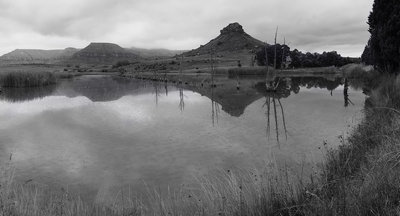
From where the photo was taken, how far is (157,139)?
57.9ft

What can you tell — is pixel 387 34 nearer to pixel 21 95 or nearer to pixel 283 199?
pixel 283 199

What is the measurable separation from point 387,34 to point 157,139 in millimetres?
22926

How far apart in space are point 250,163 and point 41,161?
8.64 m

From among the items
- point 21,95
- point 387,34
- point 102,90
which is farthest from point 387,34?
point 21,95

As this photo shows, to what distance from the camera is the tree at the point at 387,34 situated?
27688 millimetres

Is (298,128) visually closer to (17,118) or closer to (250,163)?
(250,163)

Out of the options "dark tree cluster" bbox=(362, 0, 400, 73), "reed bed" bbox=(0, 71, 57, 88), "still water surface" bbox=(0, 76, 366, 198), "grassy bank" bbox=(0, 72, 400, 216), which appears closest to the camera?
"grassy bank" bbox=(0, 72, 400, 216)

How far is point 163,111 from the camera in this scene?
1115 inches

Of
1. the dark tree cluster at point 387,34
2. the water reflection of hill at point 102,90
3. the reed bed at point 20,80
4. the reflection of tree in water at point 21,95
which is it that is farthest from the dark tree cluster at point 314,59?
the reflection of tree in water at point 21,95

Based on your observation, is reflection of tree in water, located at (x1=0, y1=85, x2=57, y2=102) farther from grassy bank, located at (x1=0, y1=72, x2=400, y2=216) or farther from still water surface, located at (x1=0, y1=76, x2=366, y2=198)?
grassy bank, located at (x1=0, y1=72, x2=400, y2=216)

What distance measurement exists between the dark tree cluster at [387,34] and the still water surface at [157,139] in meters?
5.20

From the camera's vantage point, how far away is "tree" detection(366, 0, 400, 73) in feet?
90.8

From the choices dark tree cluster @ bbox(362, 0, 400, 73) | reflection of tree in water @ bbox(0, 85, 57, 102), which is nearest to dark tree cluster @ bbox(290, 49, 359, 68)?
dark tree cluster @ bbox(362, 0, 400, 73)

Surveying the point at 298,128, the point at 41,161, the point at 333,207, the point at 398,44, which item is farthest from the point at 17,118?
the point at 398,44
